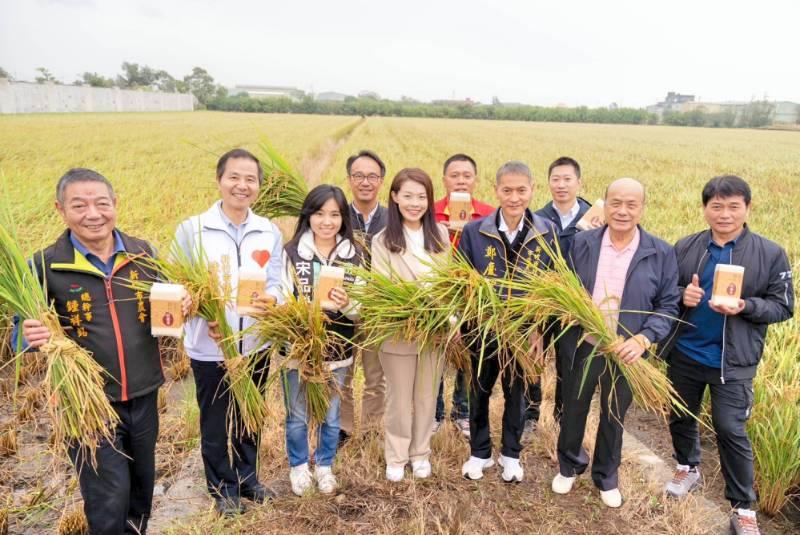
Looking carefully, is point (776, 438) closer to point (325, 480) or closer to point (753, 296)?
point (753, 296)

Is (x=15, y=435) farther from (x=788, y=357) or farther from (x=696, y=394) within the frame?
(x=788, y=357)

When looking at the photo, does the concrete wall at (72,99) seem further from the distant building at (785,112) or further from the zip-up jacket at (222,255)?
the distant building at (785,112)

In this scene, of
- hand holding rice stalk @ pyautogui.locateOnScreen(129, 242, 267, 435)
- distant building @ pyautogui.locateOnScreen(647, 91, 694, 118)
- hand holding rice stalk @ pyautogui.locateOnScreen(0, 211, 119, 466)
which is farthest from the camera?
distant building @ pyautogui.locateOnScreen(647, 91, 694, 118)

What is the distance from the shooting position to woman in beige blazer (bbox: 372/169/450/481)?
2684mm

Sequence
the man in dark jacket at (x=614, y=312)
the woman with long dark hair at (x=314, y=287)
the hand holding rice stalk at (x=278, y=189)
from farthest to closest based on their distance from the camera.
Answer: the hand holding rice stalk at (x=278, y=189) < the woman with long dark hair at (x=314, y=287) < the man in dark jacket at (x=614, y=312)

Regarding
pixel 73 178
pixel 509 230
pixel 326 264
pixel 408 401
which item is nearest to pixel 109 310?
pixel 73 178

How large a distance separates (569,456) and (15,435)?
11.2 ft

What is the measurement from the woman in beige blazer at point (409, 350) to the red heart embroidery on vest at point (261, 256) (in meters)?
0.56

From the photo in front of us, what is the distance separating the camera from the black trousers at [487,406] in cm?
286

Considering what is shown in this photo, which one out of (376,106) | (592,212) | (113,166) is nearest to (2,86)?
(113,166)

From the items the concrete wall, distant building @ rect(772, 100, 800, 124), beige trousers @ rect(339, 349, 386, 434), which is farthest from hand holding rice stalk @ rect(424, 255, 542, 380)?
distant building @ rect(772, 100, 800, 124)

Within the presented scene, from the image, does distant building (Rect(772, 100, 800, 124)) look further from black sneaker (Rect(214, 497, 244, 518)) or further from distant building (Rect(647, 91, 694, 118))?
black sneaker (Rect(214, 497, 244, 518))

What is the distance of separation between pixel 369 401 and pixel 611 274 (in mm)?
1742

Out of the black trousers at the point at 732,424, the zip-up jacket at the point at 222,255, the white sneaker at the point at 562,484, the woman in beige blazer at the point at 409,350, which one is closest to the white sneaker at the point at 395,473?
the woman in beige blazer at the point at 409,350
